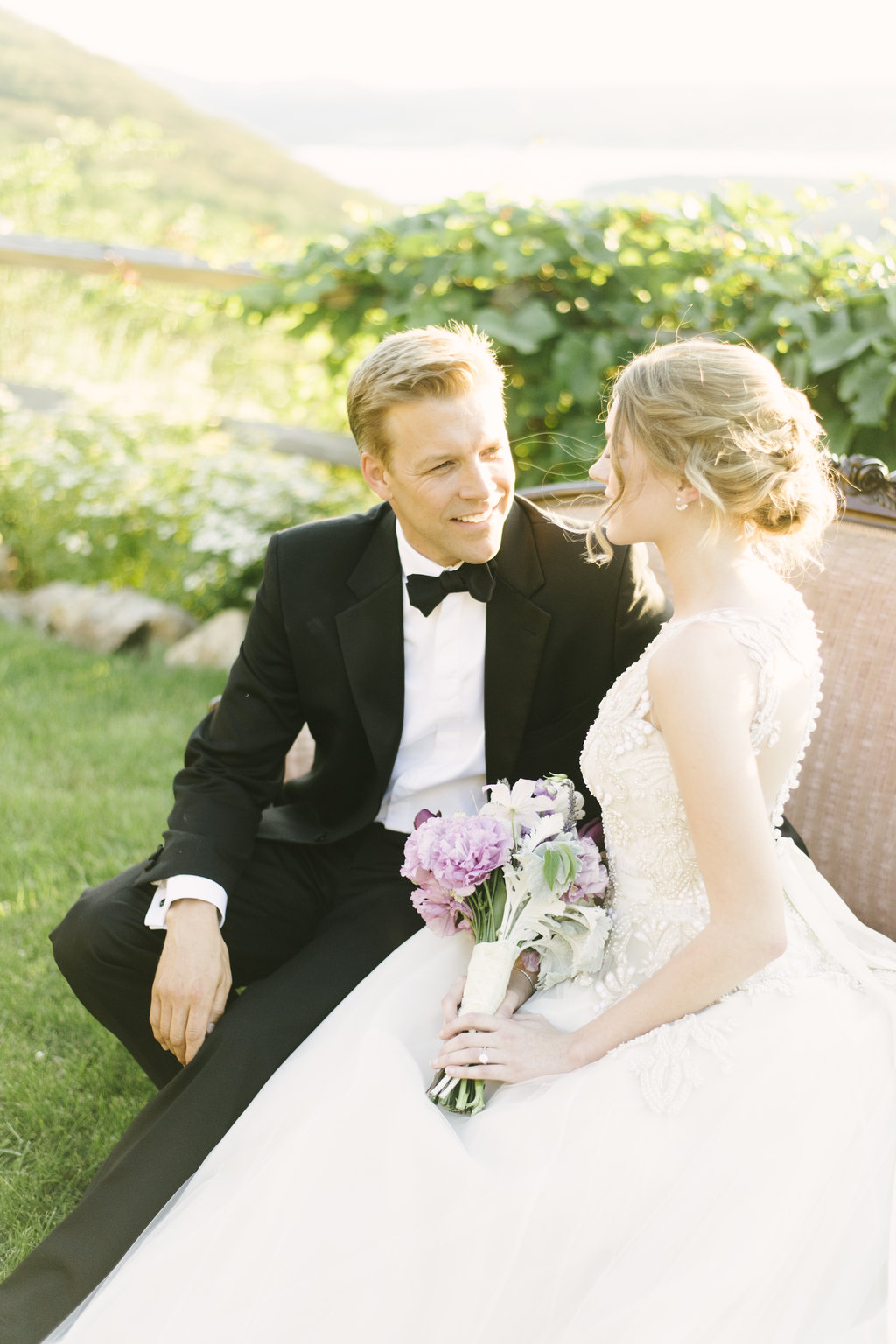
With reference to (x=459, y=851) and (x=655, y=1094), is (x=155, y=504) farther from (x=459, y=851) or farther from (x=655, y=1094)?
(x=655, y=1094)

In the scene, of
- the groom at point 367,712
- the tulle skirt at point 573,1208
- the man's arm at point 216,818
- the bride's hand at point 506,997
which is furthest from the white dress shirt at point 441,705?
the tulle skirt at point 573,1208

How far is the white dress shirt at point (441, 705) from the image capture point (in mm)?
2471

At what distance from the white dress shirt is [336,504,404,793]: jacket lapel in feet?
0.14

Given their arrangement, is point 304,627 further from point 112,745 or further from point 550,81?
point 550,81

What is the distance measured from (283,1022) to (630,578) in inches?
46.6

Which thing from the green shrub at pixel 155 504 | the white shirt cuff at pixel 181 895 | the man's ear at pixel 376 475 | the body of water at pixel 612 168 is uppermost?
the body of water at pixel 612 168

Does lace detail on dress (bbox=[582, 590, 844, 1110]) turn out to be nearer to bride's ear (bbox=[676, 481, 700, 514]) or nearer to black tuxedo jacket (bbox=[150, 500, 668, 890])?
bride's ear (bbox=[676, 481, 700, 514])

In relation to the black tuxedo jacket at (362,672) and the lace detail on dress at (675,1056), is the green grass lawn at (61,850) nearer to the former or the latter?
the black tuxedo jacket at (362,672)

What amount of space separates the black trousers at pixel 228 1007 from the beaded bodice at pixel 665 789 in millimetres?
380

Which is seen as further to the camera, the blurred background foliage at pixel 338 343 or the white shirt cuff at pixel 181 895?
the blurred background foliage at pixel 338 343

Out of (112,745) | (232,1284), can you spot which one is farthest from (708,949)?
(112,745)

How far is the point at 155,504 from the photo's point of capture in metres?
6.14

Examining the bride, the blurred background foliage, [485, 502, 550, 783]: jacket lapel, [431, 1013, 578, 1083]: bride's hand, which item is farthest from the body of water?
[431, 1013, 578, 1083]: bride's hand

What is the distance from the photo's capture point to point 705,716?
160cm
